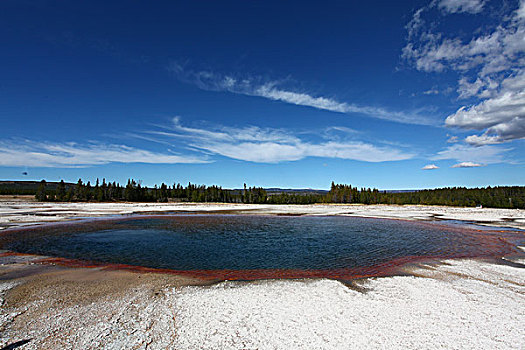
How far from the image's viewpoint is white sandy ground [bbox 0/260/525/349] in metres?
7.55

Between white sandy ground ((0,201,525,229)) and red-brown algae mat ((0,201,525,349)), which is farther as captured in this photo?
white sandy ground ((0,201,525,229))

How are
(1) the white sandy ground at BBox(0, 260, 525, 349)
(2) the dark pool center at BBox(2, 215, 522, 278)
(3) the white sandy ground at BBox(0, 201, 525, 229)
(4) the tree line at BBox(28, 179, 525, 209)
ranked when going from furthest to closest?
(4) the tree line at BBox(28, 179, 525, 209) → (3) the white sandy ground at BBox(0, 201, 525, 229) → (2) the dark pool center at BBox(2, 215, 522, 278) → (1) the white sandy ground at BBox(0, 260, 525, 349)

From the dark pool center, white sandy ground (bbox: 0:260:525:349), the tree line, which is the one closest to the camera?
white sandy ground (bbox: 0:260:525:349)

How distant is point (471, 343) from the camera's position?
24.6ft

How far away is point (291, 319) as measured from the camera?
897 cm

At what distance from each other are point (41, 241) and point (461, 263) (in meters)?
35.5

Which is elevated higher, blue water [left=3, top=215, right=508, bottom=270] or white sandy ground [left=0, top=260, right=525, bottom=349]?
white sandy ground [left=0, top=260, right=525, bottom=349]

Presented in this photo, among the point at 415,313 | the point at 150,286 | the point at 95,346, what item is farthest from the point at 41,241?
the point at 415,313

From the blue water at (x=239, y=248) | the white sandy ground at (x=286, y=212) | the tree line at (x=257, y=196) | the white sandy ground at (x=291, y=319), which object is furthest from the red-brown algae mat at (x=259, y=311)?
the tree line at (x=257, y=196)

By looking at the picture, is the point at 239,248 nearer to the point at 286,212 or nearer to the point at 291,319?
the point at 291,319

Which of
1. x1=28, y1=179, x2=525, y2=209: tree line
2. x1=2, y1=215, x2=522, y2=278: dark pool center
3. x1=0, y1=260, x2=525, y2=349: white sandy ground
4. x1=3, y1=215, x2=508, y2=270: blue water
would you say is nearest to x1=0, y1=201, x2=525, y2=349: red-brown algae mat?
x1=0, y1=260, x2=525, y2=349: white sandy ground

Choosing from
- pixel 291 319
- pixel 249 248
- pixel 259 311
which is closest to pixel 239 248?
pixel 249 248

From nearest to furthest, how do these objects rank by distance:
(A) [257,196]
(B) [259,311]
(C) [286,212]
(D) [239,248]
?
1. (B) [259,311]
2. (D) [239,248]
3. (C) [286,212]
4. (A) [257,196]

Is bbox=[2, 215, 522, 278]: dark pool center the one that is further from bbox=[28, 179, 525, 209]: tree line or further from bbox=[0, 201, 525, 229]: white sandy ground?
bbox=[28, 179, 525, 209]: tree line
